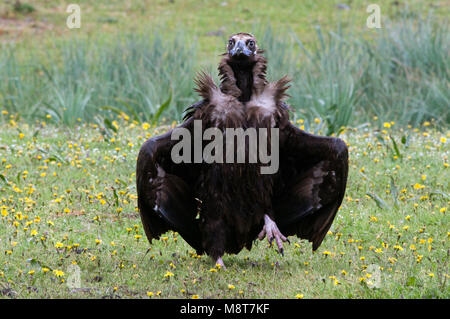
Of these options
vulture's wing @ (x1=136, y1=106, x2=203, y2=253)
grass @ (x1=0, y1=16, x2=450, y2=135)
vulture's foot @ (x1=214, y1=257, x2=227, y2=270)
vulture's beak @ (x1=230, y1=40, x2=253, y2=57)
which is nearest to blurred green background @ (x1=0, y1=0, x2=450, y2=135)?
grass @ (x1=0, y1=16, x2=450, y2=135)

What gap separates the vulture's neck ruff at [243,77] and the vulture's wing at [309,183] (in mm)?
398

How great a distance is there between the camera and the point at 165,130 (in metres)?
10.1

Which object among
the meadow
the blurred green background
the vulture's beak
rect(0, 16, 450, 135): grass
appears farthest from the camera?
rect(0, 16, 450, 135): grass

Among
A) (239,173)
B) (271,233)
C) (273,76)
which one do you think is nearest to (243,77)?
(239,173)

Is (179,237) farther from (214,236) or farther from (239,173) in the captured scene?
(239,173)

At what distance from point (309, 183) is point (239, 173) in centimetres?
62

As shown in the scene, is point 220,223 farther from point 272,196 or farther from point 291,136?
point 291,136

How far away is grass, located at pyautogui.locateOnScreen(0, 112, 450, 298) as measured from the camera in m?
5.36

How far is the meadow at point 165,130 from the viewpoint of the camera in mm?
5570

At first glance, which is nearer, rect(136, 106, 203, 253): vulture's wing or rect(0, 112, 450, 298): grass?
rect(0, 112, 450, 298): grass
